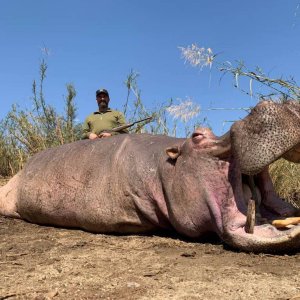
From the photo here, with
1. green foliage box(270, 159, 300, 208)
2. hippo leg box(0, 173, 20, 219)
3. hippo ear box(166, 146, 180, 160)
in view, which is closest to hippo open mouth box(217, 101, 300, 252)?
hippo ear box(166, 146, 180, 160)

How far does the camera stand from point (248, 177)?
3.16 metres

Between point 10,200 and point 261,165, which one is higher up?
point 261,165

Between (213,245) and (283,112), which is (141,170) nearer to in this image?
(213,245)

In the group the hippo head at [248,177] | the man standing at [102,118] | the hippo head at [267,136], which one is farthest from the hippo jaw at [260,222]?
the man standing at [102,118]

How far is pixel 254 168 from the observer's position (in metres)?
2.82

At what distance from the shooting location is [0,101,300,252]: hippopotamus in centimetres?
279

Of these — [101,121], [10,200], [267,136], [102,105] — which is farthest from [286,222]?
[102,105]

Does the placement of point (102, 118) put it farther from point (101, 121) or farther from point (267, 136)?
point (267, 136)

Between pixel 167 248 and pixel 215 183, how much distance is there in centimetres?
53

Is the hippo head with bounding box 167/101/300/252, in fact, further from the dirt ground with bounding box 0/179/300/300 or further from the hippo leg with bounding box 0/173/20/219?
the hippo leg with bounding box 0/173/20/219

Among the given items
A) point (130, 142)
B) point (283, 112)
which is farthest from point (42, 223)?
point (283, 112)

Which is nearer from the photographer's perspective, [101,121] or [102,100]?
[101,121]

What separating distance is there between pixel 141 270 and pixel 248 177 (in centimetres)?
102

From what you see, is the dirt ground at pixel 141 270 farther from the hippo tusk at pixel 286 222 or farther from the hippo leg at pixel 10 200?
the hippo leg at pixel 10 200
